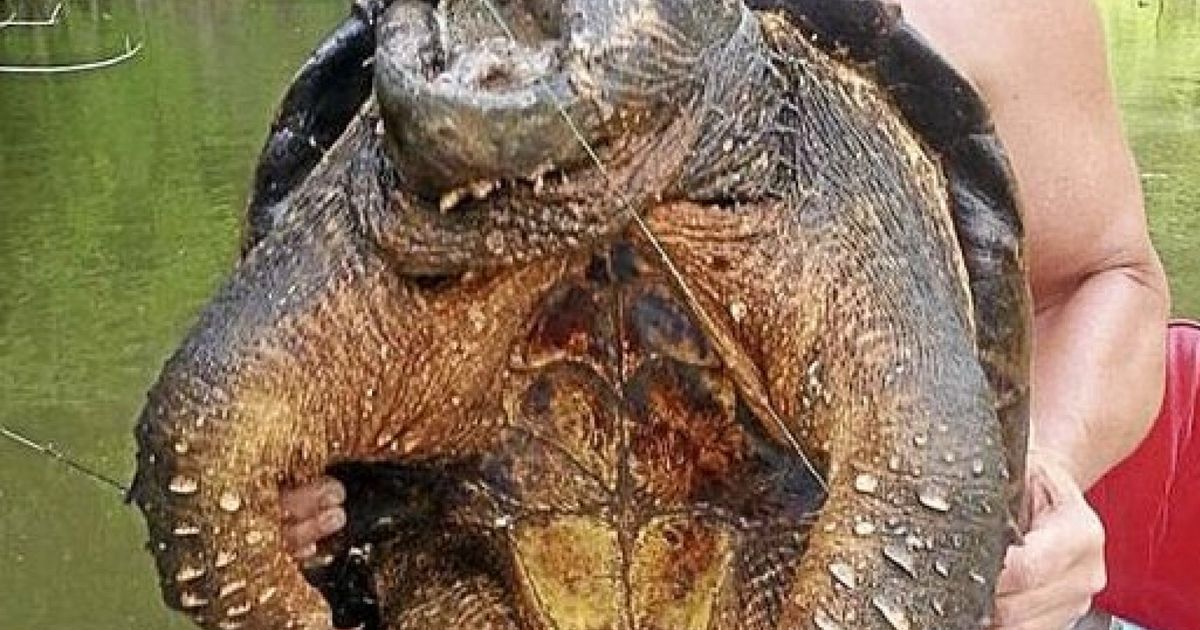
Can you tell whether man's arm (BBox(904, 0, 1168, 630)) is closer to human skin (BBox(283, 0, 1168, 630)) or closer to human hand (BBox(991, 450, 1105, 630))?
human skin (BBox(283, 0, 1168, 630))

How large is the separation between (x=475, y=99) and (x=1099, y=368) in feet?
3.83

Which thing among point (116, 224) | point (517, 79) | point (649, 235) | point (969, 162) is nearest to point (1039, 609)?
point (969, 162)

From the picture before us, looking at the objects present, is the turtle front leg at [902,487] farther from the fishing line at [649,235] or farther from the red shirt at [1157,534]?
the red shirt at [1157,534]

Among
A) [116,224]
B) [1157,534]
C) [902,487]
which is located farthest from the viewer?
[116,224]

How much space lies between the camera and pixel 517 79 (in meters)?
1.23

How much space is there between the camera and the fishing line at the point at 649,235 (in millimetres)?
1244

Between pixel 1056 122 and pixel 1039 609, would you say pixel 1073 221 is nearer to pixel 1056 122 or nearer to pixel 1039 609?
pixel 1056 122

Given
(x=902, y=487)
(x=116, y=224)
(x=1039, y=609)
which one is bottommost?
(x=116, y=224)

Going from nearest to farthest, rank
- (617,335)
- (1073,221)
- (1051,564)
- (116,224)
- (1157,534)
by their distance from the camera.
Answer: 1. (617,335)
2. (1051,564)
3. (1073,221)
4. (1157,534)
5. (116,224)

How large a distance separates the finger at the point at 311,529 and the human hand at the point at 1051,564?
46 cm

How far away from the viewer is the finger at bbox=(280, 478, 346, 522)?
1508 millimetres

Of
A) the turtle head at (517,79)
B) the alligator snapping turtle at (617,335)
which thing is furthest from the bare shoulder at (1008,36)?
the turtle head at (517,79)

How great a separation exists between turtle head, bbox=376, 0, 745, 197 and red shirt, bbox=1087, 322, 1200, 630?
1.54 metres

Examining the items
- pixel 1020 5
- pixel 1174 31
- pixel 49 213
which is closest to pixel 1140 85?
pixel 1174 31
